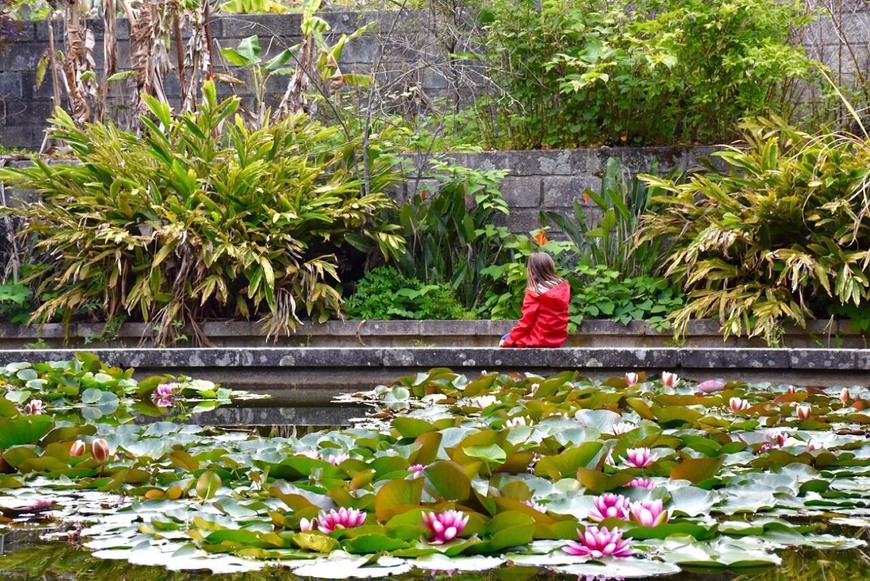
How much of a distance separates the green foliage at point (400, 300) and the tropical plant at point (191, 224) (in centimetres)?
21

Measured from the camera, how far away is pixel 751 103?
8.52 metres

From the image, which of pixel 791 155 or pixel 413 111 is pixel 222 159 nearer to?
pixel 413 111

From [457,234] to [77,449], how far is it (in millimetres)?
5931

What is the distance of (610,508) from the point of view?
2146 mm

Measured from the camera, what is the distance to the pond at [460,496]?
6.29 feet

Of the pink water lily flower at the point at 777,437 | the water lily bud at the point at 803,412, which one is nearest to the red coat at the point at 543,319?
the water lily bud at the point at 803,412

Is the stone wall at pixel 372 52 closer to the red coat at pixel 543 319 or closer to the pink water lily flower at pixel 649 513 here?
the red coat at pixel 543 319

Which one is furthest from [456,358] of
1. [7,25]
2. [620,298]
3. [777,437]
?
[7,25]

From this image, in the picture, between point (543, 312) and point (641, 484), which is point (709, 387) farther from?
point (641, 484)

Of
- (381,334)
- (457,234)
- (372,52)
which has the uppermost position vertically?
(372,52)

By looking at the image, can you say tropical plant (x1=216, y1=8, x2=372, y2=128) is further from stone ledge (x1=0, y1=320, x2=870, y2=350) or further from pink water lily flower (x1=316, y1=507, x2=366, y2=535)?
pink water lily flower (x1=316, y1=507, x2=366, y2=535)

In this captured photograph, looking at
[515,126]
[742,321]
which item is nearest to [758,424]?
[742,321]

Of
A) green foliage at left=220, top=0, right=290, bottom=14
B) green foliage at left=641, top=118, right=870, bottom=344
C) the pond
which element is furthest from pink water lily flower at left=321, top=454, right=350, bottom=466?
green foliage at left=220, top=0, right=290, bottom=14

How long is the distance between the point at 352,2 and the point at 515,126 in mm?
3481
